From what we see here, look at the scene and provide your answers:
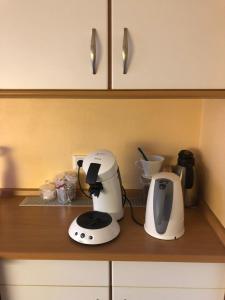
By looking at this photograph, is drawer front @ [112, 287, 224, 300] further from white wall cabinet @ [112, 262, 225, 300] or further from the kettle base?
the kettle base

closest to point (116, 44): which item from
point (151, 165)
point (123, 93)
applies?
point (123, 93)

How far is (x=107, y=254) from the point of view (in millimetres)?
957

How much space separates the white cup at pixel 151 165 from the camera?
1286 mm

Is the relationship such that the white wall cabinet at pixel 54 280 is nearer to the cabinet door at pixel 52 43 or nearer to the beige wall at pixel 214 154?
the beige wall at pixel 214 154

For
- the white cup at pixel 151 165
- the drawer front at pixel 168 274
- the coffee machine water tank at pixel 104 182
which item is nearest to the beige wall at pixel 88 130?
the white cup at pixel 151 165

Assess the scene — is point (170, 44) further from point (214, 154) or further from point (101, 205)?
point (101, 205)

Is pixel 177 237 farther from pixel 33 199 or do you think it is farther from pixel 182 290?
pixel 33 199

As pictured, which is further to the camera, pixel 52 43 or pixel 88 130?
pixel 88 130

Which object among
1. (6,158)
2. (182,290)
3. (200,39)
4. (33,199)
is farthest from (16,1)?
(182,290)

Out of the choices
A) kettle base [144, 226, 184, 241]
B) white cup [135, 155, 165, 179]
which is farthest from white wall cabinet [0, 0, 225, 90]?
kettle base [144, 226, 184, 241]

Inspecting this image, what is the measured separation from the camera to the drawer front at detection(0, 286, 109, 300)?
3.39ft

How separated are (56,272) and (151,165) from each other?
606 mm

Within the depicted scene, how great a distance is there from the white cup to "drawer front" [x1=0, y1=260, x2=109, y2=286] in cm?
47

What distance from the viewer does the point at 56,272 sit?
1009 mm
